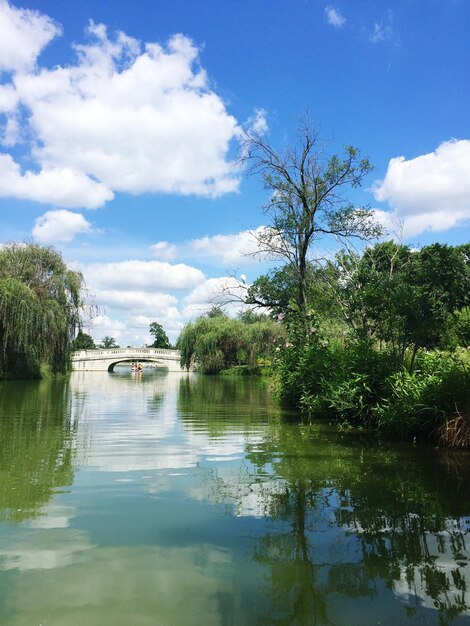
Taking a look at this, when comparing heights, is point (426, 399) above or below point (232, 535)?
above

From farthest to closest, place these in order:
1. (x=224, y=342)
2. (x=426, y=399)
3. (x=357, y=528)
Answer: (x=224, y=342)
(x=426, y=399)
(x=357, y=528)

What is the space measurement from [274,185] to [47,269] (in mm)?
15418

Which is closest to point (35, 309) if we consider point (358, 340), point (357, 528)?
point (358, 340)

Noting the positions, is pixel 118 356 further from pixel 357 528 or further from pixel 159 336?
pixel 357 528

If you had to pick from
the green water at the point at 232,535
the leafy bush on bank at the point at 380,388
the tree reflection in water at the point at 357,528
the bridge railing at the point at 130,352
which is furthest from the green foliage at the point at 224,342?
the tree reflection in water at the point at 357,528

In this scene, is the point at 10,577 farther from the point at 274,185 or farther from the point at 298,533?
the point at 274,185

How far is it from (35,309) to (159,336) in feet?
272

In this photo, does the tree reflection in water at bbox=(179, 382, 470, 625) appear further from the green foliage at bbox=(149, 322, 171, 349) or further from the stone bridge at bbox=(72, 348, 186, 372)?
the green foliage at bbox=(149, 322, 171, 349)

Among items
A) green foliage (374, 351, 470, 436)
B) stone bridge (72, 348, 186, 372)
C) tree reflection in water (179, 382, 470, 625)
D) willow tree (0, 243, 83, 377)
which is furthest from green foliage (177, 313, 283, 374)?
tree reflection in water (179, 382, 470, 625)

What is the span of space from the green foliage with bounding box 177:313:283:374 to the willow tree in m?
19.1

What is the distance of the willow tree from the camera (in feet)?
77.3

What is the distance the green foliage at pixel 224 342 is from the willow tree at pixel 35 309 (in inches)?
752

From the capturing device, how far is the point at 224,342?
46.4 m

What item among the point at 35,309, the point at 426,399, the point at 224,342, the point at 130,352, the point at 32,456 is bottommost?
the point at 32,456
